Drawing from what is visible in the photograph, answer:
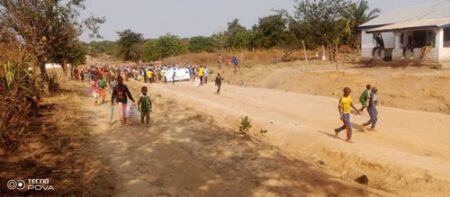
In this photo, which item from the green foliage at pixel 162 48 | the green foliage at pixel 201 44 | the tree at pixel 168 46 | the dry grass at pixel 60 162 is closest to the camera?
the dry grass at pixel 60 162

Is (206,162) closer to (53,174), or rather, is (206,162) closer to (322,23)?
(53,174)

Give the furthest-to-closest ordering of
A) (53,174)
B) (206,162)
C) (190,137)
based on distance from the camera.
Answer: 1. (190,137)
2. (206,162)
3. (53,174)

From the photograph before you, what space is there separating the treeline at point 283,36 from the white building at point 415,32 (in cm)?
370

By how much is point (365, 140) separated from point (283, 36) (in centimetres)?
3928

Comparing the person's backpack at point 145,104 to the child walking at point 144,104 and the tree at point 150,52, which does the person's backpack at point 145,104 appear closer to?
the child walking at point 144,104

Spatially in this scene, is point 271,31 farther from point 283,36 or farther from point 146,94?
point 146,94

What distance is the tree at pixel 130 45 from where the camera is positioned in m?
67.1

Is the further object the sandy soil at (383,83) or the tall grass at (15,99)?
the sandy soil at (383,83)

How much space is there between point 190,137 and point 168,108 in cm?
639

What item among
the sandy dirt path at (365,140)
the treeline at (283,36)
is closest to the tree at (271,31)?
the treeline at (283,36)

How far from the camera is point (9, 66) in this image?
12438 mm

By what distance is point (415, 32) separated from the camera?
1149 inches

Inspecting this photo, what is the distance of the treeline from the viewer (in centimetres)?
3875

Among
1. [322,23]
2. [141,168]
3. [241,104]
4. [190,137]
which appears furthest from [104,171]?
[322,23]
